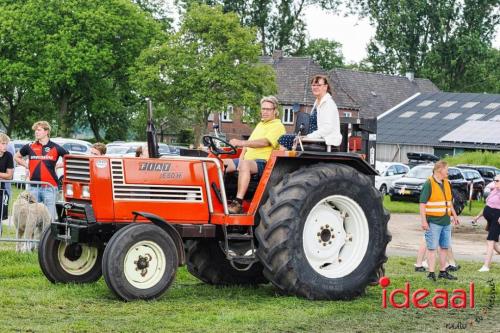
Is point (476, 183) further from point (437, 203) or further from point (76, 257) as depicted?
point (76, 257)

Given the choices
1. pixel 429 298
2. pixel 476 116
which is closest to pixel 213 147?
pixel 429 298

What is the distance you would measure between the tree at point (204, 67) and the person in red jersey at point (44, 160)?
4576 cm

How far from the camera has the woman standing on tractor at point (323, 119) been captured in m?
11.1

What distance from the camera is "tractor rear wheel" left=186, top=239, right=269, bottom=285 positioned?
1192 cm

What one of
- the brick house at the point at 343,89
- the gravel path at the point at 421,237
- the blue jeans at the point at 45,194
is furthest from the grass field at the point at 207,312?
the brick house at the point at 343,89

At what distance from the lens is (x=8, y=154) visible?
48.8 feet

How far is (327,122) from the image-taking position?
11.1 meters

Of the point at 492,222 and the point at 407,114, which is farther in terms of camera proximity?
the point at 407,114

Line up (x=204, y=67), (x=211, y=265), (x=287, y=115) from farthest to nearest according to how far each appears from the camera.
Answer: (x=287, y=115)
(x=204, y=67)
(x=211, y=265)

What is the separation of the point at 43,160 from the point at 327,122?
5218 mm

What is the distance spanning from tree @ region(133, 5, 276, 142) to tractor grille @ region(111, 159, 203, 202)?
163ft

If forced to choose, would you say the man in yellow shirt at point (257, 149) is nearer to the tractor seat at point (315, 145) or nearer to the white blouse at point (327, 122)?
the tractor seat at point (315, 145)

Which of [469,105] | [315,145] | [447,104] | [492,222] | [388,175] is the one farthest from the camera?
[447,104]

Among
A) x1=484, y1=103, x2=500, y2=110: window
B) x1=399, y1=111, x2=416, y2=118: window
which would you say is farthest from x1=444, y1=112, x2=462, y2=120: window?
x1=399, y1=111, x2=416, y2=118: window
